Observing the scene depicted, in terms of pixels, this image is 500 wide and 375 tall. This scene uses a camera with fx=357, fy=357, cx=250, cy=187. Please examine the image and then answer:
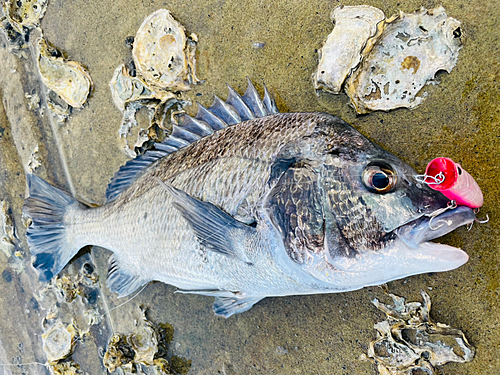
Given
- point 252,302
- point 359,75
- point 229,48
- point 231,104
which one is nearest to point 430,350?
point 252,302

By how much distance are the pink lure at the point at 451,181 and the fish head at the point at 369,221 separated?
3 centimetres

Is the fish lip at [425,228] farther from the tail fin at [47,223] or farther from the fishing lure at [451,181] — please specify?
the tail fin at [47,223]

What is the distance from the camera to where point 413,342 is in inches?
68.7

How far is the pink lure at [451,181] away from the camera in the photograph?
4.21ft

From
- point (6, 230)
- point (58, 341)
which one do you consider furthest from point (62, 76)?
point (58, 341)

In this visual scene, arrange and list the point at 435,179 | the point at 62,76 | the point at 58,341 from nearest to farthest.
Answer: the point at 435,179, the point at 62,76, the point at 58,341

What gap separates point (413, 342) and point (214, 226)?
1.13 meters

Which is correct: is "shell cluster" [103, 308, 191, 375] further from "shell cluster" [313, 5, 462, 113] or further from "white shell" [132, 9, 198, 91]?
"shell cluster" [313, 5, 462, 113]

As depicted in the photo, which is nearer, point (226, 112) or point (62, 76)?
point (226, 112)

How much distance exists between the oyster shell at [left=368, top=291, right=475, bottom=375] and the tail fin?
198 centimetres

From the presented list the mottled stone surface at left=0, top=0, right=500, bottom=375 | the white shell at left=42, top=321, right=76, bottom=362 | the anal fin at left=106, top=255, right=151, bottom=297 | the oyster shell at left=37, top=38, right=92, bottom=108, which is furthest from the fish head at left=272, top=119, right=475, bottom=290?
the white shell at left=42, top=321, right=76, bottom=362

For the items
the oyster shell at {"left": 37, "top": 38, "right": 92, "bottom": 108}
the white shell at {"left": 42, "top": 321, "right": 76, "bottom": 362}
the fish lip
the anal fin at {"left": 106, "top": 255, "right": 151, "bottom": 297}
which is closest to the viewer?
the fish lip

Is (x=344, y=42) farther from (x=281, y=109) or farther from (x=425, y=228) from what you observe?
(x=425, y=228)

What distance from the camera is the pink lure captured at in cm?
128
